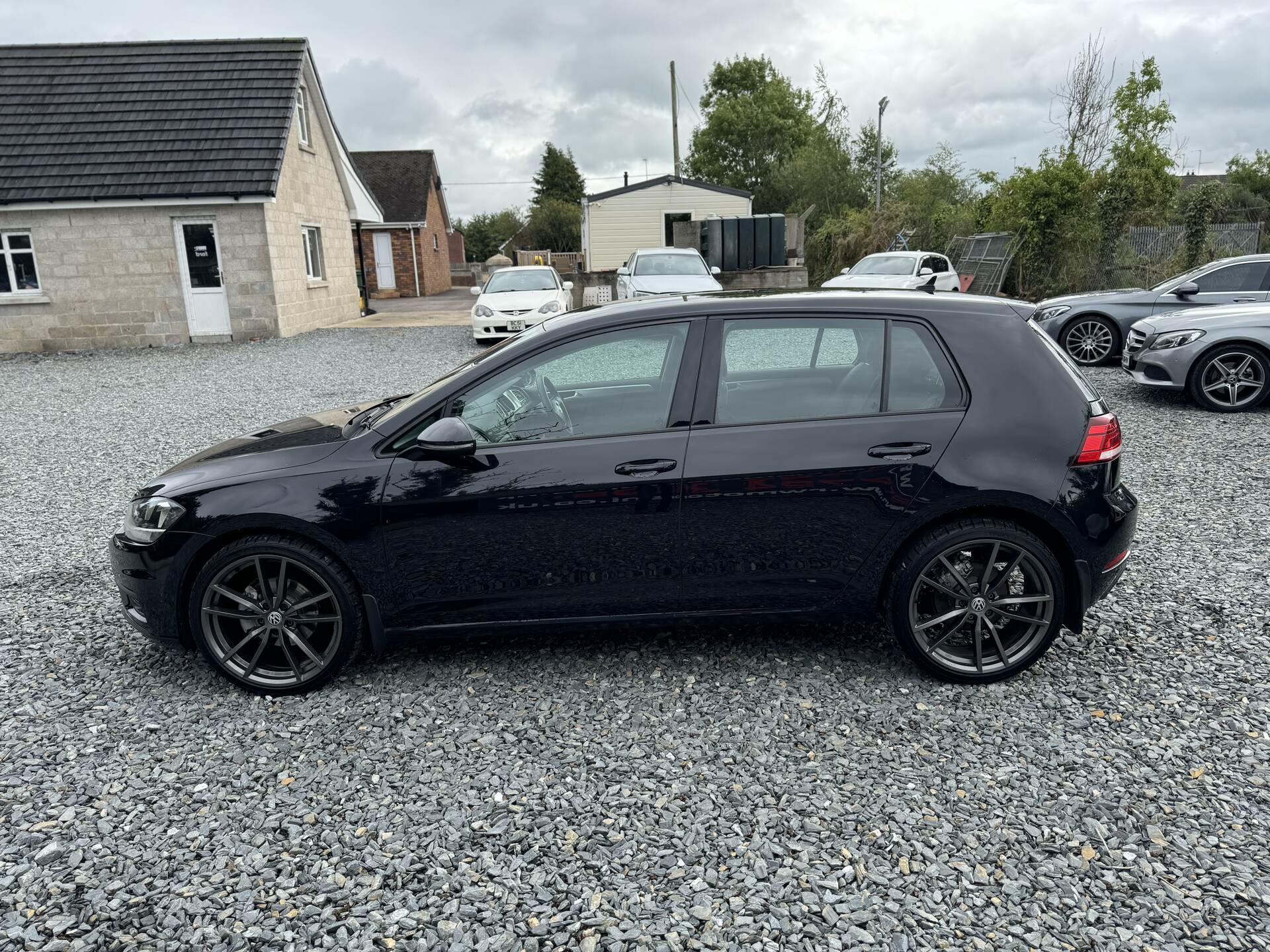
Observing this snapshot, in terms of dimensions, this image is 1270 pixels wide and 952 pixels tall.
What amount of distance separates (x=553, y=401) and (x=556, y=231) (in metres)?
51.1

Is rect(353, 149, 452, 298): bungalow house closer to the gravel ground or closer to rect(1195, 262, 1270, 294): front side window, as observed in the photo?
rect(1195, 262, 1270, 294): front side window

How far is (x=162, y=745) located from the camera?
11.4 ft

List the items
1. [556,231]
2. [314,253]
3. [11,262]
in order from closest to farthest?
[11,262] → [314,253] → [556,231]

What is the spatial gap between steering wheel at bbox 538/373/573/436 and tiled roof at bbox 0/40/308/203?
54.4ft

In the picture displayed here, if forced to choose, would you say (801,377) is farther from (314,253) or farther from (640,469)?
(314,253)

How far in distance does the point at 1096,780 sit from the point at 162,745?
3.48 metres

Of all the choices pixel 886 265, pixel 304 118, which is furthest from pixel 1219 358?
pixel 304 118

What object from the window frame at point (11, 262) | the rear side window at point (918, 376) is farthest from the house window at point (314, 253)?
the rear side window at point (918, 376)

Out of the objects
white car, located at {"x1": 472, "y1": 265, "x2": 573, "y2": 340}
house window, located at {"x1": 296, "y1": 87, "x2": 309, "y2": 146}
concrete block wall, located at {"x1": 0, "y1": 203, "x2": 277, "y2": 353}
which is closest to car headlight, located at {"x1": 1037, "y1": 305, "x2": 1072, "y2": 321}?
white car, located at {"x1": 472, "y1": 265, "x2": 573, "y2": 340}

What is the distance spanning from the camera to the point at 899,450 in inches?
141

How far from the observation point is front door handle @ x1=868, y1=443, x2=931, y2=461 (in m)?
3.58

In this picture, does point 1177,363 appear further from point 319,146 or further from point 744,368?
point 319,146

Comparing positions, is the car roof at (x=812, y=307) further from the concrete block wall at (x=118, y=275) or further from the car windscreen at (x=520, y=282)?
the concrete block wall at (x=118, y=275)

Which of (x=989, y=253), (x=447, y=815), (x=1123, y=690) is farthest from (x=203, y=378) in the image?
(x=989, y=253)
